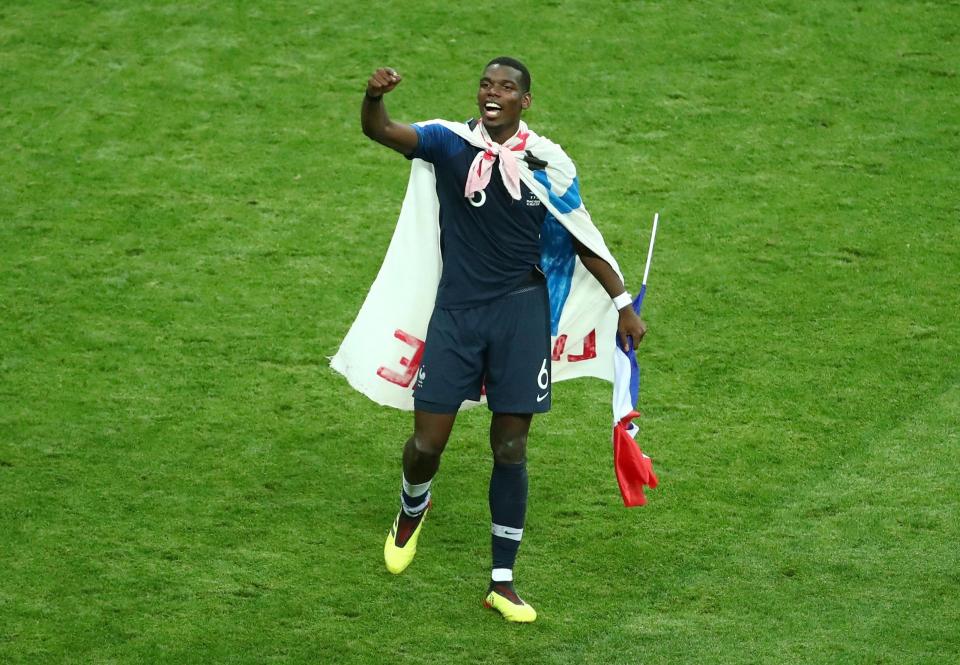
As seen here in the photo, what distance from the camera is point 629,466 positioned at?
6660 millimetres

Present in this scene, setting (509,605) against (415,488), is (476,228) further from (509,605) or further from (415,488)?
(509,605)

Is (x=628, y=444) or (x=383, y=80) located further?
(x=628, y=444)

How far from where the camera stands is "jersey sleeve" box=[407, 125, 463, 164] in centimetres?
633

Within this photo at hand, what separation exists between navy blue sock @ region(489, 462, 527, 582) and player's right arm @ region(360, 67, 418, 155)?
1417mm

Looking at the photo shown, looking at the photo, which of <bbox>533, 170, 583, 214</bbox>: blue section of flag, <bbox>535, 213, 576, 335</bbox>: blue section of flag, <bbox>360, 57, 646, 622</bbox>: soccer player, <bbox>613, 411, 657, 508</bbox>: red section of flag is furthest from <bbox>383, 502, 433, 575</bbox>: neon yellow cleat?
<bbox>533, 170, 583, 214</bbox>: blue section of flag

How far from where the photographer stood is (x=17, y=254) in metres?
9.65

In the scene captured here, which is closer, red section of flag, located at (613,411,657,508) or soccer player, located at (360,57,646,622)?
soccer player, located at (360,57,646,622)

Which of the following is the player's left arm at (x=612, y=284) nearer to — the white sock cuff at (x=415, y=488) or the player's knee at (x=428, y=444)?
the player's knee at (x=428, y=444)

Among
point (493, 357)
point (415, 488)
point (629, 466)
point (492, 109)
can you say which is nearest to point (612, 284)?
point (493, 357)

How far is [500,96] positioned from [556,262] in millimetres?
897

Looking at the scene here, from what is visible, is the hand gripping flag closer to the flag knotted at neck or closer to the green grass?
the green grass

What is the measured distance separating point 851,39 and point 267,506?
6337 millimetres

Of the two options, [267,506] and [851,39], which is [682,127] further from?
[267,506]

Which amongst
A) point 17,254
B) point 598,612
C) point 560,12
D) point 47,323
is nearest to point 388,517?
point 598,612
